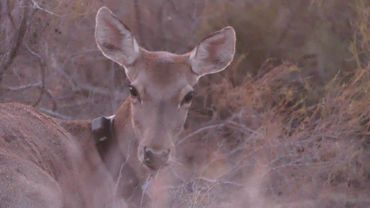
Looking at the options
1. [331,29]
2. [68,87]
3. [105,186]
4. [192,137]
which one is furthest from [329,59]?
[105,186]

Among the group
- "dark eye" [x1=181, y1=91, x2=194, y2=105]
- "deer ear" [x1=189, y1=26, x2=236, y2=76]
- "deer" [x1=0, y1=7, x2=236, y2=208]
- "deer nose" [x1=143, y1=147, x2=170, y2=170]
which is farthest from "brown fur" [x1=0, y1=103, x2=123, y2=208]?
"deer ear" [x1=189, y1=26, x2=236, y2=76]

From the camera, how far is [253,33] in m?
12.0

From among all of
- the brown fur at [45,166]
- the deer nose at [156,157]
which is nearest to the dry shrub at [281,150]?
the brown fur at [45,166]

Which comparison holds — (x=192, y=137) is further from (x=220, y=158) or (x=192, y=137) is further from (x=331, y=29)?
(x=331, y=29)

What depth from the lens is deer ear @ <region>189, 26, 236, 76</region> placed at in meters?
7.24

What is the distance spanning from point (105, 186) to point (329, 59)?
5.17 meters

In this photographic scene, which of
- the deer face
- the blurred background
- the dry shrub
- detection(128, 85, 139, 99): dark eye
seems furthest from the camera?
the blurred background

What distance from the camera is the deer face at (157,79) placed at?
6.52 metres

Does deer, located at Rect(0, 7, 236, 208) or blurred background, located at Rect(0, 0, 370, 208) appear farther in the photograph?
blurred background, located at Rect(0, 0, 370, 208)

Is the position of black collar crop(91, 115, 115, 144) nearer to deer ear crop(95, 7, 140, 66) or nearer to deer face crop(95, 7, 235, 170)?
deer face crop(95, 7, 235, 170)

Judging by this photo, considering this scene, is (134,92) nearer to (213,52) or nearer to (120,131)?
(120,131)

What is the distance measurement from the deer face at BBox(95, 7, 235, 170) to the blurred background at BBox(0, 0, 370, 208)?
40.7 inches

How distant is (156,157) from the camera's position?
251 inches

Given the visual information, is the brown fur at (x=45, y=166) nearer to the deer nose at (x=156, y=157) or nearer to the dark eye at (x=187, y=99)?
the deer nose at (x=156, y=157)
